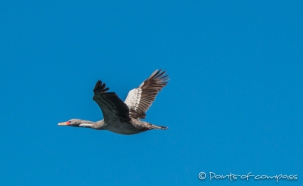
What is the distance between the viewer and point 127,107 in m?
24.2

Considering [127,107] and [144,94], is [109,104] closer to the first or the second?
[127,107]

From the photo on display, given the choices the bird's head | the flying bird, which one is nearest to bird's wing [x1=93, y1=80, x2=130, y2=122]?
the flying bird

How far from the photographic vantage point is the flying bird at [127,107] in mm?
23333

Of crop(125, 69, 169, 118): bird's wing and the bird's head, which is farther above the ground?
crop(125, 69, 169, 118): bird's wing

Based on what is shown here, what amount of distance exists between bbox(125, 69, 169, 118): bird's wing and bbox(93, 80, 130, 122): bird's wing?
178cm

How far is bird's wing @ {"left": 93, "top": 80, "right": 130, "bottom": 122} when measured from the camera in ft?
74.5

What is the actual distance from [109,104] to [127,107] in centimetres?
75

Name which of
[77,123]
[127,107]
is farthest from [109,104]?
[77,123]

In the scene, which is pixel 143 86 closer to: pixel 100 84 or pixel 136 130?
pixel 136 130

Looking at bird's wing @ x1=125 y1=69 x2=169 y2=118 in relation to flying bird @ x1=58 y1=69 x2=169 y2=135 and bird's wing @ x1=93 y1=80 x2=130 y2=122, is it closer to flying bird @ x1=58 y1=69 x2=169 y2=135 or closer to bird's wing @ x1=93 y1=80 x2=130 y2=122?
flying bird @ x1=58 y1=69 x2=169 y2=135

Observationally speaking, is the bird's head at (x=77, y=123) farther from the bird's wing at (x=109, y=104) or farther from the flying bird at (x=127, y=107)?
the bird's wing at (x=109, y=104)

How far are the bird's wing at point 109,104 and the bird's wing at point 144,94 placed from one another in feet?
5.83

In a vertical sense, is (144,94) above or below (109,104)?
above

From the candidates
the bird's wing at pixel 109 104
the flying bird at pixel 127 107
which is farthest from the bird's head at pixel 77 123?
the bird's wing at pixel 109 104
